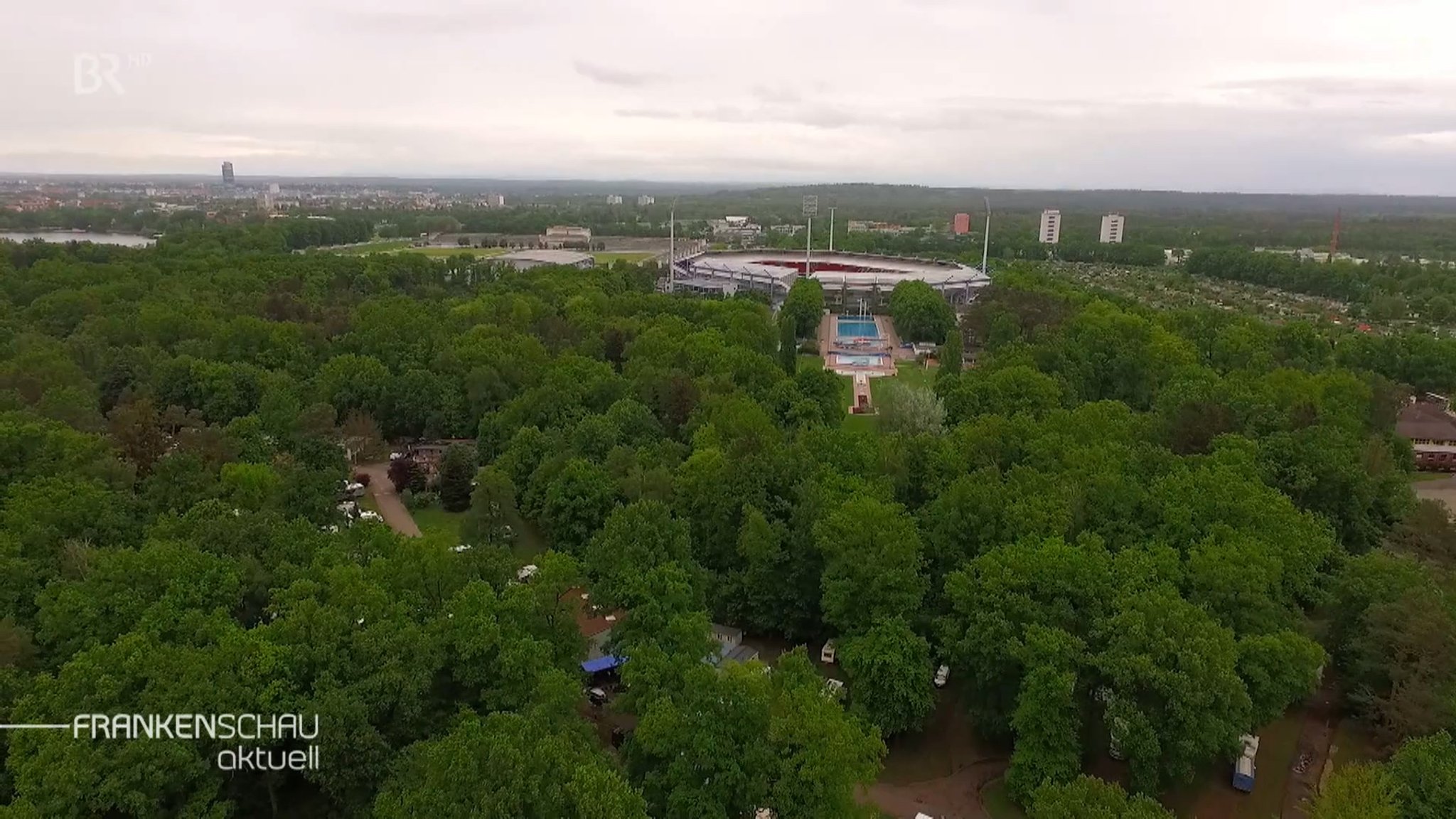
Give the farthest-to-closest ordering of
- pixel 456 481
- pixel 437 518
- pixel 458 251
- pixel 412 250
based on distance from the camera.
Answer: pixel 412 250
pixel 458 251
pixel 456 481
pixel 437 518

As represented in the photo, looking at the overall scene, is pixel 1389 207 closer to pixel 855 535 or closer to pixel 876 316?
pixel 876 316

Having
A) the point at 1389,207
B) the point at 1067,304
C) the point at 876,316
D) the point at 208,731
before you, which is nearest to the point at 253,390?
the point at 208,731

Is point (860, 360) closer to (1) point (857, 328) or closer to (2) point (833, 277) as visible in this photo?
(1) point (857, 328)

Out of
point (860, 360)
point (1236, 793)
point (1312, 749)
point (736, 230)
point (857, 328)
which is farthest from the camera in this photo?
point (736, 230)

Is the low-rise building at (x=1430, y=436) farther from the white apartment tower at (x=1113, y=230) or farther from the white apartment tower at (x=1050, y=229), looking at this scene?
the white apartment tower at (x=1113, y=230)

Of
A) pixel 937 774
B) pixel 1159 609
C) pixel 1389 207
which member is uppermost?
pixel 1389 207

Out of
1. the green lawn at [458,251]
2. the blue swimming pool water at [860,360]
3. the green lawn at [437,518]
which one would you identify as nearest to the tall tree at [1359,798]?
the green lawn at [437,518]

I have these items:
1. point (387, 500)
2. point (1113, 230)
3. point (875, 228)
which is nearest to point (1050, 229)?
point (1113, 230)
